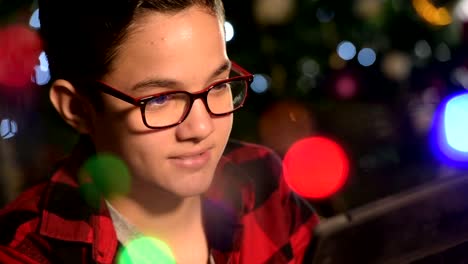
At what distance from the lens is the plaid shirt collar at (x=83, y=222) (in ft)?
2.80

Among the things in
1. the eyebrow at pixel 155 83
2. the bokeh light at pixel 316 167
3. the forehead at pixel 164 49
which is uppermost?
the forehead at pixel 164 49

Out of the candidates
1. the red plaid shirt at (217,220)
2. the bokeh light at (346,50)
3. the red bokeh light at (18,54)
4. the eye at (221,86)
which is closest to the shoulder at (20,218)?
the red plaid shirt at (217,220)

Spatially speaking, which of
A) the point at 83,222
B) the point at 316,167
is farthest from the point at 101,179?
Answer: the point at 316,167

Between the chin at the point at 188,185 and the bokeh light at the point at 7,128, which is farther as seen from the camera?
the bokeh light at the point at 7,128

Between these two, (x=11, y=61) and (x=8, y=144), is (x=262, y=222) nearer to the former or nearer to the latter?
(x=11, y=61)

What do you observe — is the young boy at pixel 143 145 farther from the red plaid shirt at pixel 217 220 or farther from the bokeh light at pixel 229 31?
the bokeh light at pixel 229 31

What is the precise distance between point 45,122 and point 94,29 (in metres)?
0.85

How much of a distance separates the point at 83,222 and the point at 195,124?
25 cm

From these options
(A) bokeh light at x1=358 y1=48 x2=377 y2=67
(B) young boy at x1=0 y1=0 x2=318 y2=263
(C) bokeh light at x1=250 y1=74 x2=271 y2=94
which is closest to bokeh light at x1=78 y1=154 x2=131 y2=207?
(B) young boy at x1=0 y1=0 x2=318 y2=263

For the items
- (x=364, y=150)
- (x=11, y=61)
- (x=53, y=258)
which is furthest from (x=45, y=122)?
(x=364, y=150)

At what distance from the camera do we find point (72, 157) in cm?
94

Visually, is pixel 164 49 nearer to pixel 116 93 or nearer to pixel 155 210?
pixel 116 93

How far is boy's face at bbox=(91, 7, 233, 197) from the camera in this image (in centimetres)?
75

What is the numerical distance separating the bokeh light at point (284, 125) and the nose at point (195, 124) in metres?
1.00
